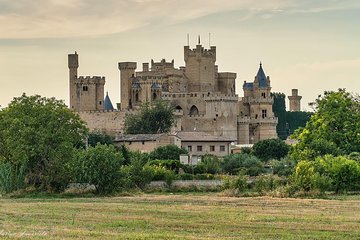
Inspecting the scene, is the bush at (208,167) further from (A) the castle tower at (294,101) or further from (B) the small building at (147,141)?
(A) the castle tower at (294,101)

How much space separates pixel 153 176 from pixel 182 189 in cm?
230

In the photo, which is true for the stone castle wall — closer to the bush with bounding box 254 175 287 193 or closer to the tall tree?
the tall tree

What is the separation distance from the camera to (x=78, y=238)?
30.3 meters

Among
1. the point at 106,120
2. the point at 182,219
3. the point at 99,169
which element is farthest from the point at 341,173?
the point at 106,120

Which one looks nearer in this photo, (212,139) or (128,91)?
(212,139)

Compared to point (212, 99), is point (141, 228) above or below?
below

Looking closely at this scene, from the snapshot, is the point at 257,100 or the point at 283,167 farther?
the point at 257,100

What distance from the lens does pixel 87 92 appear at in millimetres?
132750

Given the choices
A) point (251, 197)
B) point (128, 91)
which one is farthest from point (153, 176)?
point (128, 91)

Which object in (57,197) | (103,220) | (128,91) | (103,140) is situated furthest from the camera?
(128,91)

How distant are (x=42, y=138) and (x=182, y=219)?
81.6 feet

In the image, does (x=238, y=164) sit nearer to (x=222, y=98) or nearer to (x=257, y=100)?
(x=222, y=98)

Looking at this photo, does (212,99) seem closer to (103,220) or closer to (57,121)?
(57,121)

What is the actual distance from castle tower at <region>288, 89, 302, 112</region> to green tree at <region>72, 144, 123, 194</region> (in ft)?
329
